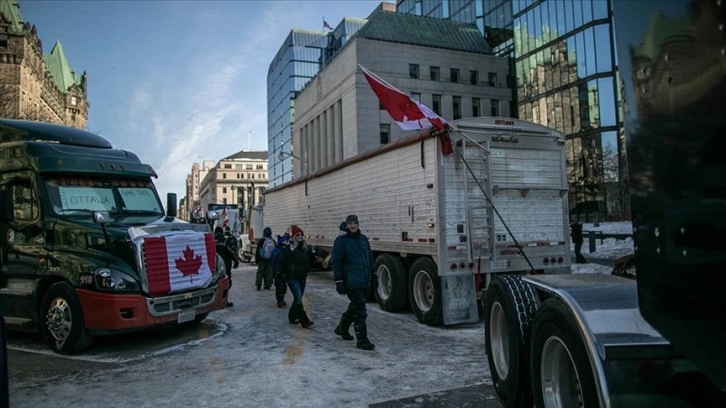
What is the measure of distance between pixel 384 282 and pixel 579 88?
109 feet

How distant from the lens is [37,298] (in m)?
7.52

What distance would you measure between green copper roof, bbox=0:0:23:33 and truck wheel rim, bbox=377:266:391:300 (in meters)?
72.7

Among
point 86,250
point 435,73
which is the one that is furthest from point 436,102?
point 86,250

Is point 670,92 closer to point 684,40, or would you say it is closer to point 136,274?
point 684,40

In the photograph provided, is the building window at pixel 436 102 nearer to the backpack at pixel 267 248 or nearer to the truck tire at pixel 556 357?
the backpack at pixel 267 248

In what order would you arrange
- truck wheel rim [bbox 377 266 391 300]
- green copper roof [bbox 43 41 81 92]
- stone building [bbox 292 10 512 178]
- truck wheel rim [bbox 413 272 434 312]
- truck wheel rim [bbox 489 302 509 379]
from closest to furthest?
truck wheel rim [bbox 489 302 509 379], truck wheel rim [bbox 413 272 434 312], truck wheel rim [bbox 377 266 391 300], stone building [bbox 292 10 512 178], green copper roof [bbox 43 41 81 92]

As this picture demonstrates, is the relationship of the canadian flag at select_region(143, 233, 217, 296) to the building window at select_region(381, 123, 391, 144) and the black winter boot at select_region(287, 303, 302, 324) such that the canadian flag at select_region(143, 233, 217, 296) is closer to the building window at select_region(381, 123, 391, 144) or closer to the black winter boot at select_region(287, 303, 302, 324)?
the black winter boot at select_region(287, 303, 302, 324)

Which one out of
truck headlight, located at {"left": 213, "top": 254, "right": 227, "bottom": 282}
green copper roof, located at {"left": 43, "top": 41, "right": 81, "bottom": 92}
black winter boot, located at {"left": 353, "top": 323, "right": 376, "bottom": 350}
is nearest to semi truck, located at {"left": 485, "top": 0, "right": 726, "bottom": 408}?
black winter boot, located at {"left": 353, "top": 323, "right": 376, "bottom": 350}

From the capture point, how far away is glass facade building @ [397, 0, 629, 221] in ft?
117

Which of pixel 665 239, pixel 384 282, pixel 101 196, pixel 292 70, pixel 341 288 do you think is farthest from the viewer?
pixel 292 70

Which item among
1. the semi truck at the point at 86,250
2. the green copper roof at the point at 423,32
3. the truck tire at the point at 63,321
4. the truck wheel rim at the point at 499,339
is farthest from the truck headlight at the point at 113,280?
the green copper roof at the point at 423,32

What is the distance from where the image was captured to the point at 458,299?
29.0ft

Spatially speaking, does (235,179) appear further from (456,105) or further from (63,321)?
(63,321)

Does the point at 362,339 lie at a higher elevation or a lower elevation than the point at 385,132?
lower
